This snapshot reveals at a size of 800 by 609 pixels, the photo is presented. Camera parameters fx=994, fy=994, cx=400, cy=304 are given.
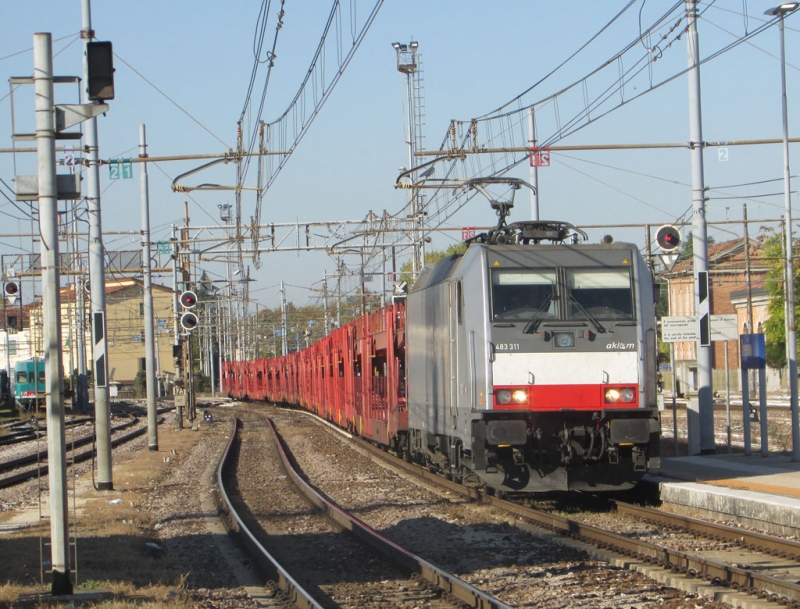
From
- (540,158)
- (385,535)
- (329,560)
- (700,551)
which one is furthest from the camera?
(540,158)

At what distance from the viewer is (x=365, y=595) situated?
8.64 meters

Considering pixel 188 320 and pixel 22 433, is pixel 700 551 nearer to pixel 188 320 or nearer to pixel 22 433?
pixel 188 320

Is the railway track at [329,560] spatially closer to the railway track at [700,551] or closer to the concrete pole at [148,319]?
the railway track at [700,551]

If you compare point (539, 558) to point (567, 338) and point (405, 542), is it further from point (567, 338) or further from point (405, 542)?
point (567, 338)

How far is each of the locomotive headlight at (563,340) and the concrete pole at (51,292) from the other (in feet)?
20.6

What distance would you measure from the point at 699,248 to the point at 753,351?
215cm

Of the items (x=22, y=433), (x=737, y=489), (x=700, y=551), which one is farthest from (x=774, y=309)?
(x=700, y=551)

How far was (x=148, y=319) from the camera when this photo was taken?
25.2 m

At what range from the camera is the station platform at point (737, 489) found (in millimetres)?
10672

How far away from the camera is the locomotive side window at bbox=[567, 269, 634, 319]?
41.7 ft

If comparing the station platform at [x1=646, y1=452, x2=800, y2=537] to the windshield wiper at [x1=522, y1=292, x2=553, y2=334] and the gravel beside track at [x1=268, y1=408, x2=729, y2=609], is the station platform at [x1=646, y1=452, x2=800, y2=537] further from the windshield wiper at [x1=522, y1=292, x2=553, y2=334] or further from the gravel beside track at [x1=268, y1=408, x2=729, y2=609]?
the windshield wiper at [x1=522, y1=292, x2=553, y2=334]

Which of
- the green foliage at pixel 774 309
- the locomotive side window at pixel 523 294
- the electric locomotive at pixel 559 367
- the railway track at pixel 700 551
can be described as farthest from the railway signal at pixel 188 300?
the green foliage at pixel 774 309

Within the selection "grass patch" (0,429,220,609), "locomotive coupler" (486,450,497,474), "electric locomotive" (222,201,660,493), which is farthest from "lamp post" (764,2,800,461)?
"grass patch" (0,429,220,609)

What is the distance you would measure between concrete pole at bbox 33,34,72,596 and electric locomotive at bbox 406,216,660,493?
18.0ft
